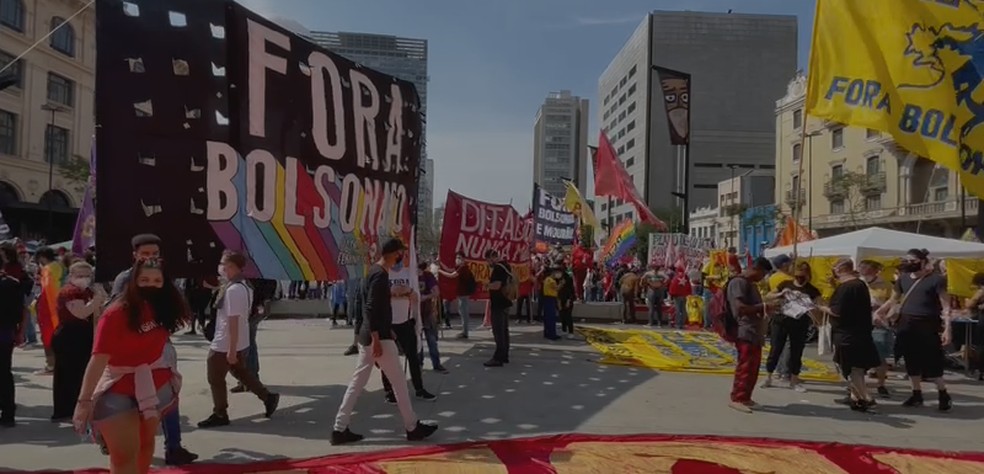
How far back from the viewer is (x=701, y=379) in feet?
30.0

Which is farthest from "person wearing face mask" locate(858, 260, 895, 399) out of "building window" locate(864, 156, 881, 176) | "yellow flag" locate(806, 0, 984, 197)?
"building window" locate(864, 156, 881, 176)

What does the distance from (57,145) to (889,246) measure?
168 ft

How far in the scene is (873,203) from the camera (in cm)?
5431

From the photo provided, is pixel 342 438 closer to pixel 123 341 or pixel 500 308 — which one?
pixel 123 341

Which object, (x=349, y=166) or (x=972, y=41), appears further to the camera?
(x=349, y=166)

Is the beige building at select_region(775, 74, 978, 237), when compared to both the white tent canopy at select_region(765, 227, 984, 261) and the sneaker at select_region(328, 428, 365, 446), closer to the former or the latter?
the white tent canopy at select_region(765, 227, 984, 261)

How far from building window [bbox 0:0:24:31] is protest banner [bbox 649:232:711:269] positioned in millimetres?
38976

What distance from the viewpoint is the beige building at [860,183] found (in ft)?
153

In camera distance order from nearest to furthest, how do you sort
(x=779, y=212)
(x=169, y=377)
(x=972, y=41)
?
(x=169, y=377), (x=972, y=41), (x=779, y=212)

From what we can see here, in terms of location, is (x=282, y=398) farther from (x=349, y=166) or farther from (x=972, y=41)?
(x=972, y=41)

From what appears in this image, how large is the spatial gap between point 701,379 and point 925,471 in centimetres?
410

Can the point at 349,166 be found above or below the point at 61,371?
above

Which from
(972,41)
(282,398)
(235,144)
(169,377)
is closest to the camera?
(169,377)

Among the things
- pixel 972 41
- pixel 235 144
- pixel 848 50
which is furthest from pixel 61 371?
pixel 972 41
